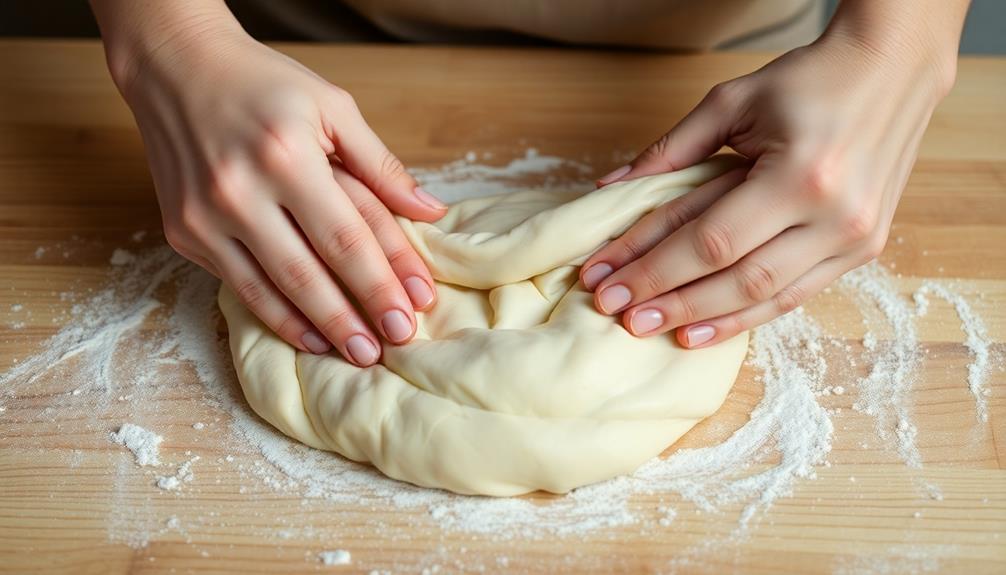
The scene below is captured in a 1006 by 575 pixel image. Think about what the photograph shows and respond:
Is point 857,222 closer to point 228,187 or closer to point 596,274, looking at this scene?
point 596,274

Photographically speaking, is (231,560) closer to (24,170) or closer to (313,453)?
(313,453)

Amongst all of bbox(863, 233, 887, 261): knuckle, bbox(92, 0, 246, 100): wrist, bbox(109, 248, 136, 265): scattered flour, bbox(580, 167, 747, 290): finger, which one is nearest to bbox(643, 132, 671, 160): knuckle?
bbox(580, 167, 747, 290): finger

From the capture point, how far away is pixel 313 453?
141 centimetres

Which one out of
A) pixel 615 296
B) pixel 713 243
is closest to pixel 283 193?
pixel 615 296

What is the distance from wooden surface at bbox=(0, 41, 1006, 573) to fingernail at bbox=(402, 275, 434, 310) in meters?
0.32

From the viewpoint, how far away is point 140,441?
1426 mm

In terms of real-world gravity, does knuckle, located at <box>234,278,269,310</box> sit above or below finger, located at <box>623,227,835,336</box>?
below

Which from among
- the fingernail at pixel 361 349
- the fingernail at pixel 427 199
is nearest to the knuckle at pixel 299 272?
the fingernail at pixel 361 349

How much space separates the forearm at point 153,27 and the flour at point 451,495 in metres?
0.41

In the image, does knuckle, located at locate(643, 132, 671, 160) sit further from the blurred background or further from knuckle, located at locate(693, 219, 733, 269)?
the blurred background

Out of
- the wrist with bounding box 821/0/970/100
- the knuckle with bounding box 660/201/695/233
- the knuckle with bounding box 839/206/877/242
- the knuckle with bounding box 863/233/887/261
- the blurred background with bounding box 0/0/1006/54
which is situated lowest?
the blurred background with bounding box 0/0/1006/54

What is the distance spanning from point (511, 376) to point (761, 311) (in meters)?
0.40

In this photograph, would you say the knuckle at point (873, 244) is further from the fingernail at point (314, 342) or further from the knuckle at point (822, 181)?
the fingernail at point (314, 342)

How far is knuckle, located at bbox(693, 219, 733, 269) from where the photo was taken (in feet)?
4.25
